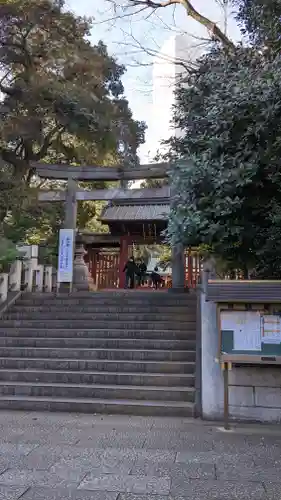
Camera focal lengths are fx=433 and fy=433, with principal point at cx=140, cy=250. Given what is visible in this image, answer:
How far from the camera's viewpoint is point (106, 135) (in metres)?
15.8

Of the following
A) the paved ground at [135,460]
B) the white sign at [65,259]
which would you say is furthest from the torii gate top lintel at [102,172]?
the paved ground at [135,460]

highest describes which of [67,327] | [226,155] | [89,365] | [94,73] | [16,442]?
[94,73]

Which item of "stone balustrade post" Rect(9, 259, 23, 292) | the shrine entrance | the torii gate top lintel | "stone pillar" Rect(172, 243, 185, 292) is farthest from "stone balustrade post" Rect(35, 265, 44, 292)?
the shrine entrance

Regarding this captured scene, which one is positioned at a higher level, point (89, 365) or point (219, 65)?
point (219, 65)

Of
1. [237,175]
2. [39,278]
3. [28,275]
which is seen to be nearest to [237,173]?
[237,175]

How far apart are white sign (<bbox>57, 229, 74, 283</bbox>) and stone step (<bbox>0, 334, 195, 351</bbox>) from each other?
3.86m

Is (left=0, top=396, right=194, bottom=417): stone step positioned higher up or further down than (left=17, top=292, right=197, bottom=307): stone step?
further down

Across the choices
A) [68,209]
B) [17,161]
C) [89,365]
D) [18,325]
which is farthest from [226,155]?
[17,161]

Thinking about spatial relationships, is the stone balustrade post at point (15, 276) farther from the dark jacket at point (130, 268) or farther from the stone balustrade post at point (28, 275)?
the dark jacket at point (130, 268)

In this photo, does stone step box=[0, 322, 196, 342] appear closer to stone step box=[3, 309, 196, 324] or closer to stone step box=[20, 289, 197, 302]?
stone step box=[3, 309, 196, 324]

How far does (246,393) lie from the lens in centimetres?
607

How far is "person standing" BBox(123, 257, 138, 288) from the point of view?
16656 mm

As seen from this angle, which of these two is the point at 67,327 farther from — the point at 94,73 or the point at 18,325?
the point at 94,73

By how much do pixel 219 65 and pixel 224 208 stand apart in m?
3.03
